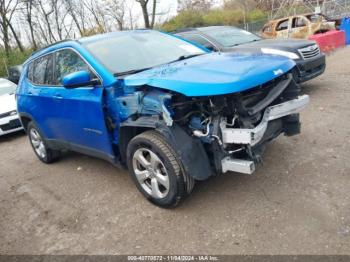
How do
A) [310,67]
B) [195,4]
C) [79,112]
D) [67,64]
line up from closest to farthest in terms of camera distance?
[79,112]
[67,64]
[310,67]
[195,4]

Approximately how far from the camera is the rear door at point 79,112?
12.8ft

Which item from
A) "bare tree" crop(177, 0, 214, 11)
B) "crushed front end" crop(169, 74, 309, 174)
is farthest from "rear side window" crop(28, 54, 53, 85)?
"bare tree" crop(177, 0, 214, 11)

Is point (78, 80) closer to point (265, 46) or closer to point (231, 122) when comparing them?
point (231, 122)

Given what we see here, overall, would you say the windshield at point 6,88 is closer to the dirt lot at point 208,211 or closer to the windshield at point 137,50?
the dirt lot at point 208,211

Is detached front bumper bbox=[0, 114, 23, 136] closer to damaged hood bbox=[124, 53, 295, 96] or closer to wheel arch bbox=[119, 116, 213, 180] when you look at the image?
damaged hood bbox=[124, 53, 295, 96]

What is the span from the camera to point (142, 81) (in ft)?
11.1

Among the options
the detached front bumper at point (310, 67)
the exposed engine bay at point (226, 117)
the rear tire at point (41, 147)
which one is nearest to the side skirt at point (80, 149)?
the rear tire at point (41, 147)

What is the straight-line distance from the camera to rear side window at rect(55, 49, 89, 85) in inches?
163

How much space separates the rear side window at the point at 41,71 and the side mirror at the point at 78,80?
1.29 metres

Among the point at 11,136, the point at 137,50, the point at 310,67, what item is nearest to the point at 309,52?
the point at 310,67

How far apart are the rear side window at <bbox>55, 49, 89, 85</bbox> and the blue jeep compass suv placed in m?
0.01

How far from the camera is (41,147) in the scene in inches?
226

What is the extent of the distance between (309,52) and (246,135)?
4625 mm

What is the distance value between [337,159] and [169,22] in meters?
24.6
